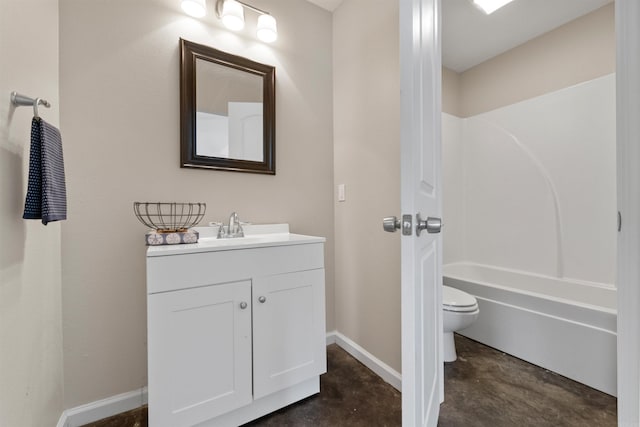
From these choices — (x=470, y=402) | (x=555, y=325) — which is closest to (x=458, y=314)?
(x=470, y=402)

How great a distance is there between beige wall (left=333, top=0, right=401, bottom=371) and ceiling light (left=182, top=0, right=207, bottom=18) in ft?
2.98

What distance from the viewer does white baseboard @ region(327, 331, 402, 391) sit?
1.44 metres

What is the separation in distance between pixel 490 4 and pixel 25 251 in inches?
108

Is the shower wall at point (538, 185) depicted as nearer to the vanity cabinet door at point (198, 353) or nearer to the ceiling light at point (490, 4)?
the ceiling light at point (490, 4)

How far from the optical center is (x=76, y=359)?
1.19 m

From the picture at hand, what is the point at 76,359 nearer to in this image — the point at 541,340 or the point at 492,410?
the point at 492,410

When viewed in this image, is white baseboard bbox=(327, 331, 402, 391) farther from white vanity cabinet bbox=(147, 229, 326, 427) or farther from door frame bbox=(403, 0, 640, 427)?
door frame bbox=(403, 0, 640, 427)

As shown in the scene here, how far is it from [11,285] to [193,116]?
1022 mm

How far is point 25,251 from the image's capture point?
0.85 metres

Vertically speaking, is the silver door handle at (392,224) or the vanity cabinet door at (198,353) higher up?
the silver door handle at (392,224)

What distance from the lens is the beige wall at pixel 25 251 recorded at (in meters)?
0.73

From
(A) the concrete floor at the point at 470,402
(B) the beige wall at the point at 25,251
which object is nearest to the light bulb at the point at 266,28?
(B) the beige wall at the point at 25,251

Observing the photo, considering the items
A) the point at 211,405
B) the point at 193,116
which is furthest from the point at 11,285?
the point at 193,116

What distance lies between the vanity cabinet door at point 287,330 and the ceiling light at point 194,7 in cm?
142
